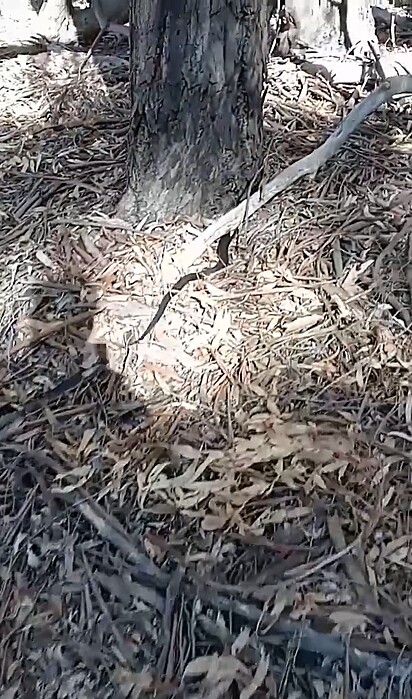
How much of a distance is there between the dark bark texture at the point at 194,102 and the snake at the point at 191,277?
97 millimetres

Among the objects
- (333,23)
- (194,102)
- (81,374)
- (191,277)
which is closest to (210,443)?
(81,374)

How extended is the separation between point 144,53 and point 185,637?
121 cm

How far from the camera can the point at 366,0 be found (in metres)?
2.44

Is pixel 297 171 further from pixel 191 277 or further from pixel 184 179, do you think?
pixel 191 277

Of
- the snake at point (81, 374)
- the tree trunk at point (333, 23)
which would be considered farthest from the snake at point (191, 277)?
Result: the tree trunk at point (333, 23)

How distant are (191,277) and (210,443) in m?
0.43

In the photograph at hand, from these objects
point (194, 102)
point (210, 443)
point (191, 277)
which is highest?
point (194, 102)

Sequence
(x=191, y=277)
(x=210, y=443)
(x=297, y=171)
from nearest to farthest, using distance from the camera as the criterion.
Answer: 1. (x=210, y=443)
2. (x=191, y=277)
3. (x=297, y=171)

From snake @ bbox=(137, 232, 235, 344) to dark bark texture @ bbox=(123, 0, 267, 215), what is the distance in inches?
3.8

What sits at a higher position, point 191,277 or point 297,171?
point 297,171

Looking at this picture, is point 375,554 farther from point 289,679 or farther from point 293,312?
point 293,312

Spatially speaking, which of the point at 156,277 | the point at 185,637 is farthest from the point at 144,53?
the point at 185,637

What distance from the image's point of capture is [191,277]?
1.70m

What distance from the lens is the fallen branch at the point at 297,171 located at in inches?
68.4
